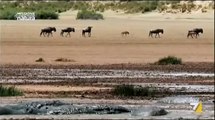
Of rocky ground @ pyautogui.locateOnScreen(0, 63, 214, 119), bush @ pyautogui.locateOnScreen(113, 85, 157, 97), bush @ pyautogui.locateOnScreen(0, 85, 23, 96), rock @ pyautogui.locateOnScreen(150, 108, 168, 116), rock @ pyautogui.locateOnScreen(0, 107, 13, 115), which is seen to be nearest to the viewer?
rock @ pyautogui.locateOnScreen(150, 108, 168, 116)

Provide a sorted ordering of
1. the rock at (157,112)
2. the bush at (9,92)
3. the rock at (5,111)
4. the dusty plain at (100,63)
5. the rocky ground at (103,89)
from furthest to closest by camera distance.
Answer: the bush at (9,92)
the dusty plain at (100,63)
the rock at (5,111)
the rocky ground at (103,89)
the rock at (157,112)

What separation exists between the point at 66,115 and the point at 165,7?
254 feet

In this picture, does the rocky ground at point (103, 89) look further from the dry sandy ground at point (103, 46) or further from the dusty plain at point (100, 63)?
the dry sandy ground at point (103, 46)

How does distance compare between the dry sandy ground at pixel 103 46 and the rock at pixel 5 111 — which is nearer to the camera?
the rock at pixel 5 111

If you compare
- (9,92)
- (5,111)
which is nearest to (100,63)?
(9,92)

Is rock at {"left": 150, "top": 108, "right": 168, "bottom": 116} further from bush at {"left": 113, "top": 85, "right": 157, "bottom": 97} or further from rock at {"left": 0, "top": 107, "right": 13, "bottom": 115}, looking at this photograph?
bush at {"left": 113, "top": 85, "right": 157, "bottom": 97}

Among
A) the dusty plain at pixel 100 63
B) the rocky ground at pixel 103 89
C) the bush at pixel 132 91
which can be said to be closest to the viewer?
the rocky ground at pixel 103 89

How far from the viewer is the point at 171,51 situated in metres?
45.6

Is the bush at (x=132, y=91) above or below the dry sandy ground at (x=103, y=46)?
above

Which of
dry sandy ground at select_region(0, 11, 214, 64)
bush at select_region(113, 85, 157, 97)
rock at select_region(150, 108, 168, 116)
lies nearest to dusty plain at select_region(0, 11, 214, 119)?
dry sandy ground at select_region(0, 11, 214, 64)

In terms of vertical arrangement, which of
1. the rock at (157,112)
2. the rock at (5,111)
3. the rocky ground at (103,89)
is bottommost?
the rocky ground at (103,89)

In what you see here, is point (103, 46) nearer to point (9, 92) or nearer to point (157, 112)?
point (9, 92)

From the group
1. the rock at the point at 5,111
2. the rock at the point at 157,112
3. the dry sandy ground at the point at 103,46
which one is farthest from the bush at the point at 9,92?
the dry sandy ground at the point at 103,46

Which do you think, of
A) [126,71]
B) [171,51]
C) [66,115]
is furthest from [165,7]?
[66,115]
